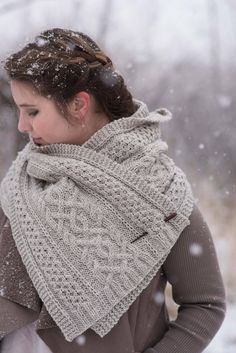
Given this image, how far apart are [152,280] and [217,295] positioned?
0.52 feet

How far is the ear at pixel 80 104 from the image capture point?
4.42 feet

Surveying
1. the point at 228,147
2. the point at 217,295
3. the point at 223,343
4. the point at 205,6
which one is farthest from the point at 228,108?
the point at 217,295

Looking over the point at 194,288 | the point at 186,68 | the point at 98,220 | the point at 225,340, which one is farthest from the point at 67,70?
the point at 186,68

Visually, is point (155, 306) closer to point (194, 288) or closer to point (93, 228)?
point (194, 288)

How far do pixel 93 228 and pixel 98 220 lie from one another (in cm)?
2

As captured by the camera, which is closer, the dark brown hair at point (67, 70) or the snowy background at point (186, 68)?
the dark brown hair at point (67, 70)

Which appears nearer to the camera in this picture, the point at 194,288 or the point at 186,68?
the point at 194,288

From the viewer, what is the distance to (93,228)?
1.30 metres

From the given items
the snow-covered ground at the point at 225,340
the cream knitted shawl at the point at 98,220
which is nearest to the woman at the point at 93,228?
the cream knitted shawl at the point at 98,220

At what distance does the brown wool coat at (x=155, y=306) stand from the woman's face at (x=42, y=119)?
0.77 ft

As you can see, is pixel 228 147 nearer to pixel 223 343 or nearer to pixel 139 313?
pixel 223 343

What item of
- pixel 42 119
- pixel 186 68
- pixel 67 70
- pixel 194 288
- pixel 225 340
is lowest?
pixel 225 340

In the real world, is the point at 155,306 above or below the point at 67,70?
below

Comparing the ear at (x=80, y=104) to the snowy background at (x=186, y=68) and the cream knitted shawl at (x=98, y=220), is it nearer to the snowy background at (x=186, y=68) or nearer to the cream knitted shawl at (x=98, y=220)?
the cream knitted shawl at (x=98, y=220)
